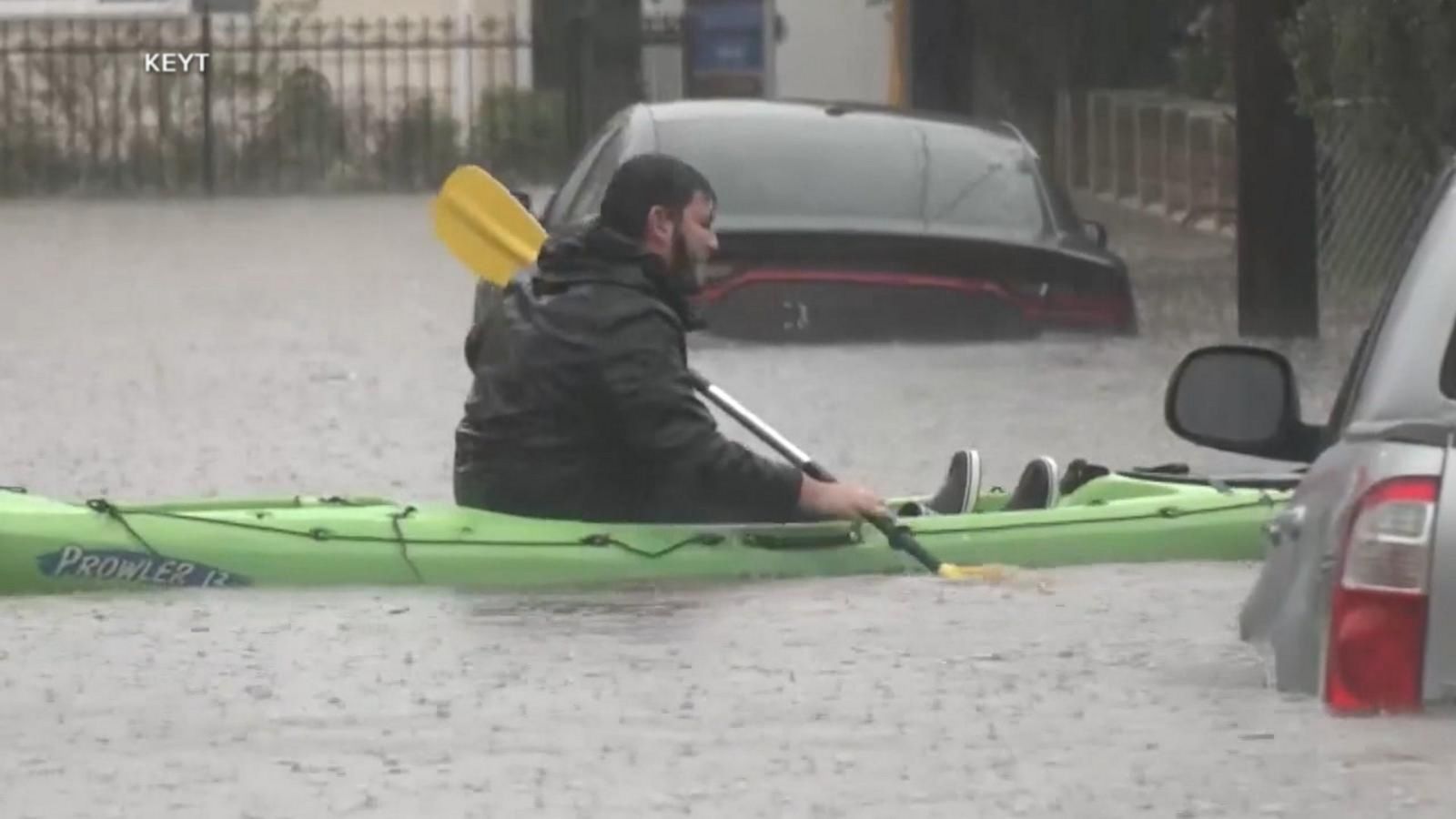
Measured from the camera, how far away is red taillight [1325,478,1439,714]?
5.17 m

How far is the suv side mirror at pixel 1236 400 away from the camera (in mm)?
6211

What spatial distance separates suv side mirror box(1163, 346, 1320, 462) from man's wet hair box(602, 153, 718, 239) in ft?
9.90

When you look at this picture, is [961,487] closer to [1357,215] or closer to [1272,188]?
[1272,188]

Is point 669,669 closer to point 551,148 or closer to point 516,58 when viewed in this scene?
point 551,148

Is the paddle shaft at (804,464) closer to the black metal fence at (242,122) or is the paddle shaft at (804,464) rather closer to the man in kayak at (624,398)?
the man in kayak at (624,398)

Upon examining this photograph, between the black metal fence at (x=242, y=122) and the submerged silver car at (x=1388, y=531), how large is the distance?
28.3 m

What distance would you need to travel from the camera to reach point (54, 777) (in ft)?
22.0

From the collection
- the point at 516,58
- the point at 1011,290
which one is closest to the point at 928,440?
the point at 1011,290

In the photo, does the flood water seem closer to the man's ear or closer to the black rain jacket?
the black rain jacket

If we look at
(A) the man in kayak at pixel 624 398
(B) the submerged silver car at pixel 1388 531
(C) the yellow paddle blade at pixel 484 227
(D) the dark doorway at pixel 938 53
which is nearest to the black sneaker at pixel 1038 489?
(A) the man in kayak at pixel 624 398

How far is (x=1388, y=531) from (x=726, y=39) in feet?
95.9

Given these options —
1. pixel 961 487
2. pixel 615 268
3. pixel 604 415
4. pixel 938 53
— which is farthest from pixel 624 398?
pixel 938 53

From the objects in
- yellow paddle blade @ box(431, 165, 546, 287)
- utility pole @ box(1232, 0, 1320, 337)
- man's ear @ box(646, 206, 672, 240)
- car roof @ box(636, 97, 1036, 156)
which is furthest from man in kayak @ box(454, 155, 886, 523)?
utility pole @ box(1232, 0, 1320, 337)

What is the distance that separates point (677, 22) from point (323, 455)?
70.8 ft
